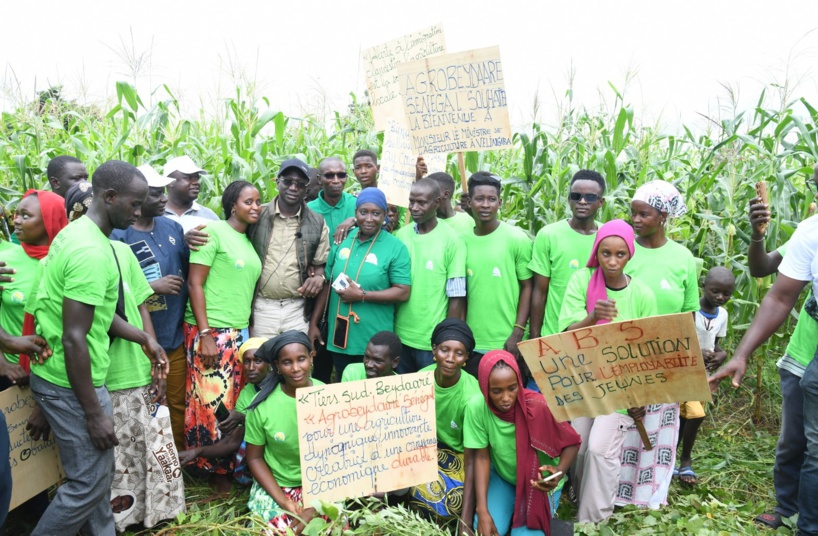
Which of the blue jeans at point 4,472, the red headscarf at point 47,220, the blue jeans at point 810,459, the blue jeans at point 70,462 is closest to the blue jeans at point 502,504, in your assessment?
the blue jeans at point 810,459

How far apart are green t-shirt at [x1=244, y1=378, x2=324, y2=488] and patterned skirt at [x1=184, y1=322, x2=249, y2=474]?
0.47 meters

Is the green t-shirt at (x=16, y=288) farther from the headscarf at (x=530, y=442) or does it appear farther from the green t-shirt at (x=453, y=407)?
the headscarf at (x=530, y=442)

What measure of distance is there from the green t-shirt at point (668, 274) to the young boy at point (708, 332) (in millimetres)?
315

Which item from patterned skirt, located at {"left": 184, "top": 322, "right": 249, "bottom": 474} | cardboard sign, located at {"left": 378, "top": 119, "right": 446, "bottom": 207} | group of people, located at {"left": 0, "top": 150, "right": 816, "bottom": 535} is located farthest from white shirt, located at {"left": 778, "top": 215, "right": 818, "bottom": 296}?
patterned skirt, located at {"left": 184, "top": 322, "right": 249, "bottom": 474}

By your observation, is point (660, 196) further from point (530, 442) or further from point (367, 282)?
point (367, 282)

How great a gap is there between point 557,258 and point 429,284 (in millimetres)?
857

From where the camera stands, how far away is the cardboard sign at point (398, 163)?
201 inches

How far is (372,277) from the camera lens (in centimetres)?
436

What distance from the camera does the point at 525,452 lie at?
3.62 metres

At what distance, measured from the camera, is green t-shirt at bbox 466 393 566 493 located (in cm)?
369

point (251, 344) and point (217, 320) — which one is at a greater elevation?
point (217, 320)

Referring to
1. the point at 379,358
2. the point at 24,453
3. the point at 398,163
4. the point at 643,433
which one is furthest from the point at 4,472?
the point at 398,163

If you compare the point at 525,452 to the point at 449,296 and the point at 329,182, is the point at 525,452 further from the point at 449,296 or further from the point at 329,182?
the point at 329,182

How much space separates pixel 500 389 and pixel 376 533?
3.14 feet
